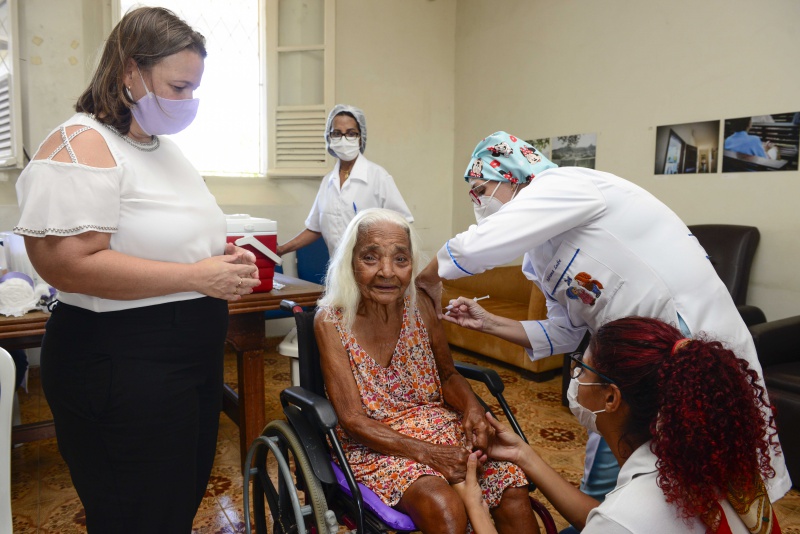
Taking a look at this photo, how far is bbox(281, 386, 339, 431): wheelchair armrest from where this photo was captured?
1453 millimetres

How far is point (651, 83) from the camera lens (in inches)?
154

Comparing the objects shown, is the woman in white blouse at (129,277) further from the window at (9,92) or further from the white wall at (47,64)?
the white wall at (47,64)

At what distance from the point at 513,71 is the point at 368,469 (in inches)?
168

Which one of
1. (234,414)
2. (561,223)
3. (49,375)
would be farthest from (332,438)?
(234,414)

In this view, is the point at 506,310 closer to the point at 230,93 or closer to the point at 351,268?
the point at 351,268

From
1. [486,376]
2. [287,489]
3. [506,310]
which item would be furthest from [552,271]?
[506,310]

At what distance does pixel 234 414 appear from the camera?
106 inches

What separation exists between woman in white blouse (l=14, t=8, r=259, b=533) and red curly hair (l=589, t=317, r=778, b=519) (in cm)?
87

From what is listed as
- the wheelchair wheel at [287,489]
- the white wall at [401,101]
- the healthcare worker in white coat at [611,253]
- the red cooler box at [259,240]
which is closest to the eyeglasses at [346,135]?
the red cooler box at [259,240]

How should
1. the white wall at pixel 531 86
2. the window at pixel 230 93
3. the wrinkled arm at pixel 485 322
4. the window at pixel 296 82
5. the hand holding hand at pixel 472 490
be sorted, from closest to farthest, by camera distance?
the hand holding hand at pixel 472 490, the wrinkled arm at pixel 485 322, the white wall at pixel 531 86, the window at pixel 230 93, the window at pixel 296 82

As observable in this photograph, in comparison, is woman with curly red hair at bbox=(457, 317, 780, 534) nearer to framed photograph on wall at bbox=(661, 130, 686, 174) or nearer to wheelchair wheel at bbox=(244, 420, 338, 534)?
wheelchair wheel at bbox=(244, 420, 338, 534)

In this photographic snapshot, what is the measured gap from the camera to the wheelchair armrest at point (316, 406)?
1.45 meters

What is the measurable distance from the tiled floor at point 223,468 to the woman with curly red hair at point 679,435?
1.54 m

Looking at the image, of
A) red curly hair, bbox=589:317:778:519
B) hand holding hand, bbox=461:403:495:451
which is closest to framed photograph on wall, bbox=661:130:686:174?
hand holding hand, bbox=461:403:495:451
